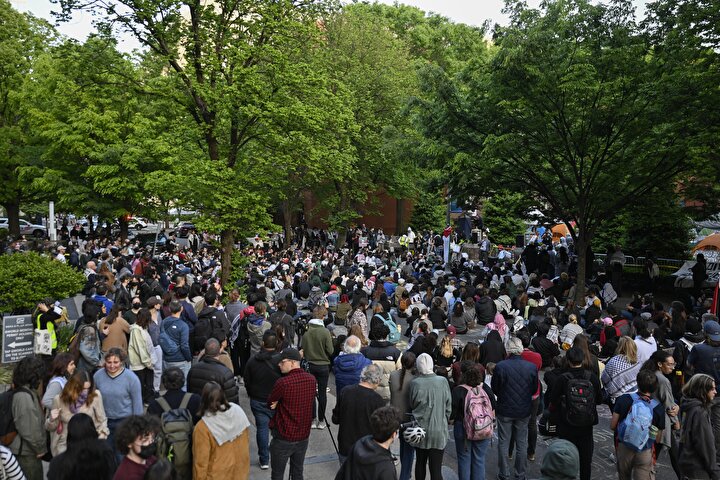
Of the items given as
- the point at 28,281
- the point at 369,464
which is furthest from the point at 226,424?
the point at 28,281

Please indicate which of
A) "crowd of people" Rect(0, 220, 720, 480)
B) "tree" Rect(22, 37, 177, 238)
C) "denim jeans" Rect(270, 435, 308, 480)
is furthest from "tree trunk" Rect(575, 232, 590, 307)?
"tree" Rect(22, 37, 177, 238)

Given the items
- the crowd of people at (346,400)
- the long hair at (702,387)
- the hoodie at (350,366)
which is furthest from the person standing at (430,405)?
the long hair at (702,387)

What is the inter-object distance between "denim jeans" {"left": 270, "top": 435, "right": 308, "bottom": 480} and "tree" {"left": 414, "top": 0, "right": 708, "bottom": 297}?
36.0 feet

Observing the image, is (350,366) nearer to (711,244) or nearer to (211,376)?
(211,376)

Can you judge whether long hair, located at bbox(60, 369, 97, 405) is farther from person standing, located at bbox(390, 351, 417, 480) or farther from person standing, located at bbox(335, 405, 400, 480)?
person standing, located at bbox(390, 351, 417, 480)

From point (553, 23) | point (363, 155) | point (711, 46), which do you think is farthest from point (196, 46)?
point (363, 155)

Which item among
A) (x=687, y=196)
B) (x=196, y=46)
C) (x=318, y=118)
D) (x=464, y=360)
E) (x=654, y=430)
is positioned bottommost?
(x=654, y=430)

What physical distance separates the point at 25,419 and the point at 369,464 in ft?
11.1

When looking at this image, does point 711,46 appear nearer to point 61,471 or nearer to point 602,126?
point 602,126

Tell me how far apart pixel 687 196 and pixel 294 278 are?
474 inches

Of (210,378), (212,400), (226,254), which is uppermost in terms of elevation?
(226,254)

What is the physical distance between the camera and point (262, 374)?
687 centimetres

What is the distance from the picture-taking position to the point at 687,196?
57.4ft

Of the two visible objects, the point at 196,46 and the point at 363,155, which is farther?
the point at 363,155
